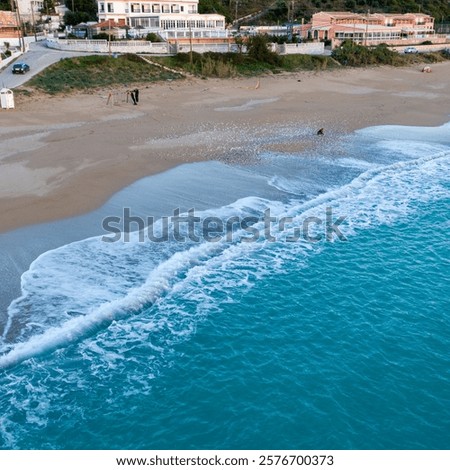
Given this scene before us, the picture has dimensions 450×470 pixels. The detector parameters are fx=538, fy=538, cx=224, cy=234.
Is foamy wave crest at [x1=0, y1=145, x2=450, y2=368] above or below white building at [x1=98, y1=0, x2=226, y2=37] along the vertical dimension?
below

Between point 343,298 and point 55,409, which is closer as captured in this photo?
point 55,409

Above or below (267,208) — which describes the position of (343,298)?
below

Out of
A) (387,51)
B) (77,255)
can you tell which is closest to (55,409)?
(77,255)

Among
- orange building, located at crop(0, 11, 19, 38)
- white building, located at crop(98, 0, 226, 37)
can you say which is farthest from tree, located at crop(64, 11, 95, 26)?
white building, located at crop(98, 0, 226, 37)

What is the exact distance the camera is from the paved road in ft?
122

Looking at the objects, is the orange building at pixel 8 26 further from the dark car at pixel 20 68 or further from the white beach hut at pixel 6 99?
the white beach hut at pixel 6 99

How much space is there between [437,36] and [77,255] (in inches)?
3216

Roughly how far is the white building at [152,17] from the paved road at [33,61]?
12.1 metres

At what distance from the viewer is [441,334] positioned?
13.3 m

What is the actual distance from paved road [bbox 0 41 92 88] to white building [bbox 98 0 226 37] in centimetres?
1213

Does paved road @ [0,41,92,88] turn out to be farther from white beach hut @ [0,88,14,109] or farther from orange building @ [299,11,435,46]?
orange building @ [299,11,435,46]

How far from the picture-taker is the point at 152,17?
62125mm
